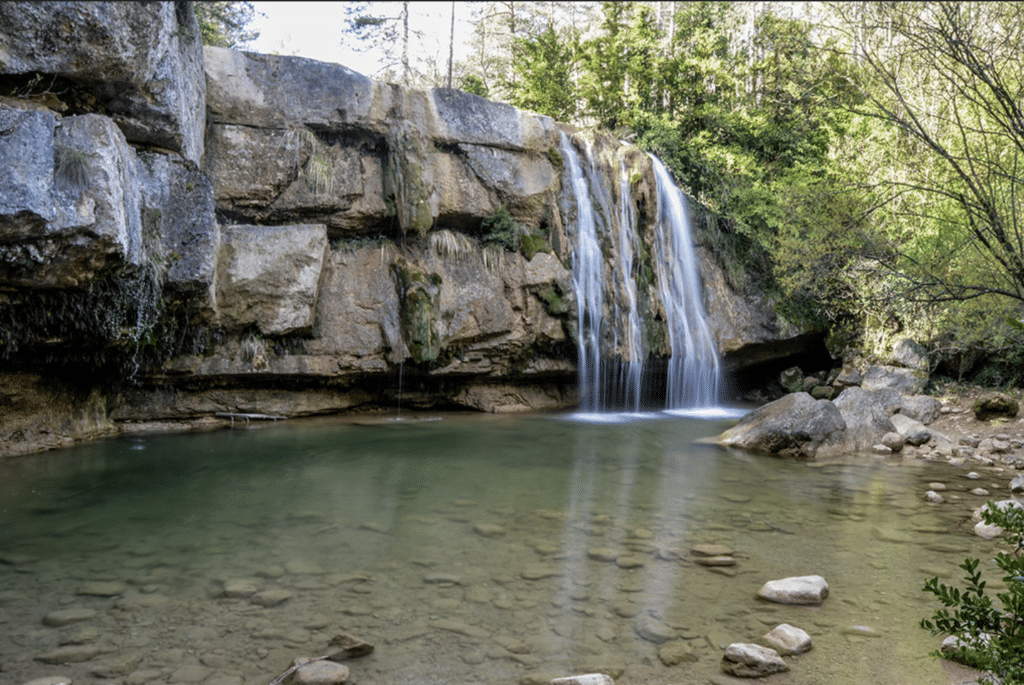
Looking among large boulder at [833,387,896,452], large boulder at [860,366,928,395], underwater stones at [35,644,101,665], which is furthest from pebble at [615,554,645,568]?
large boulder at [860,366,928,395]

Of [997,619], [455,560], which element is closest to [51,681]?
[455,560]

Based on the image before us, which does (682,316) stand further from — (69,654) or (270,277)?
(69,654)

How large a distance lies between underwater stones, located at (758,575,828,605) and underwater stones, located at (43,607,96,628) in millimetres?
3902

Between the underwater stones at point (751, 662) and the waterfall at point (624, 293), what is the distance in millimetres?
9194

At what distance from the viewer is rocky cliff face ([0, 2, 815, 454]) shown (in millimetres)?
6371

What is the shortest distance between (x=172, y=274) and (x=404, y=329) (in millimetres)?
3781

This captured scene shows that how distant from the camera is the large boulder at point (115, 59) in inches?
243

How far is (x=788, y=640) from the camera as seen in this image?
3.18 meters

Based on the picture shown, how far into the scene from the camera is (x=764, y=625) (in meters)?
3.43

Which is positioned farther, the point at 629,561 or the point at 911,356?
the point at 911,356

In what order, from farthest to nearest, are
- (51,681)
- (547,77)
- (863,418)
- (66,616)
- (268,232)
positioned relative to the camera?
1. (547,77)
2. (268,232)
3. (863,418)
4. (66,616)
5. (51,681)

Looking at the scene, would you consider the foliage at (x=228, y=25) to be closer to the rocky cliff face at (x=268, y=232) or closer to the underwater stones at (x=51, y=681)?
the rocky cliff face at (x=268, y=232)

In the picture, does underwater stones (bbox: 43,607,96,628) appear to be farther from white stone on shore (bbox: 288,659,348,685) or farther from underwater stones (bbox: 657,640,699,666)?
underwater stones (bbox: 657,640,699,666)

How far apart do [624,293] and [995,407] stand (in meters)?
6.58
